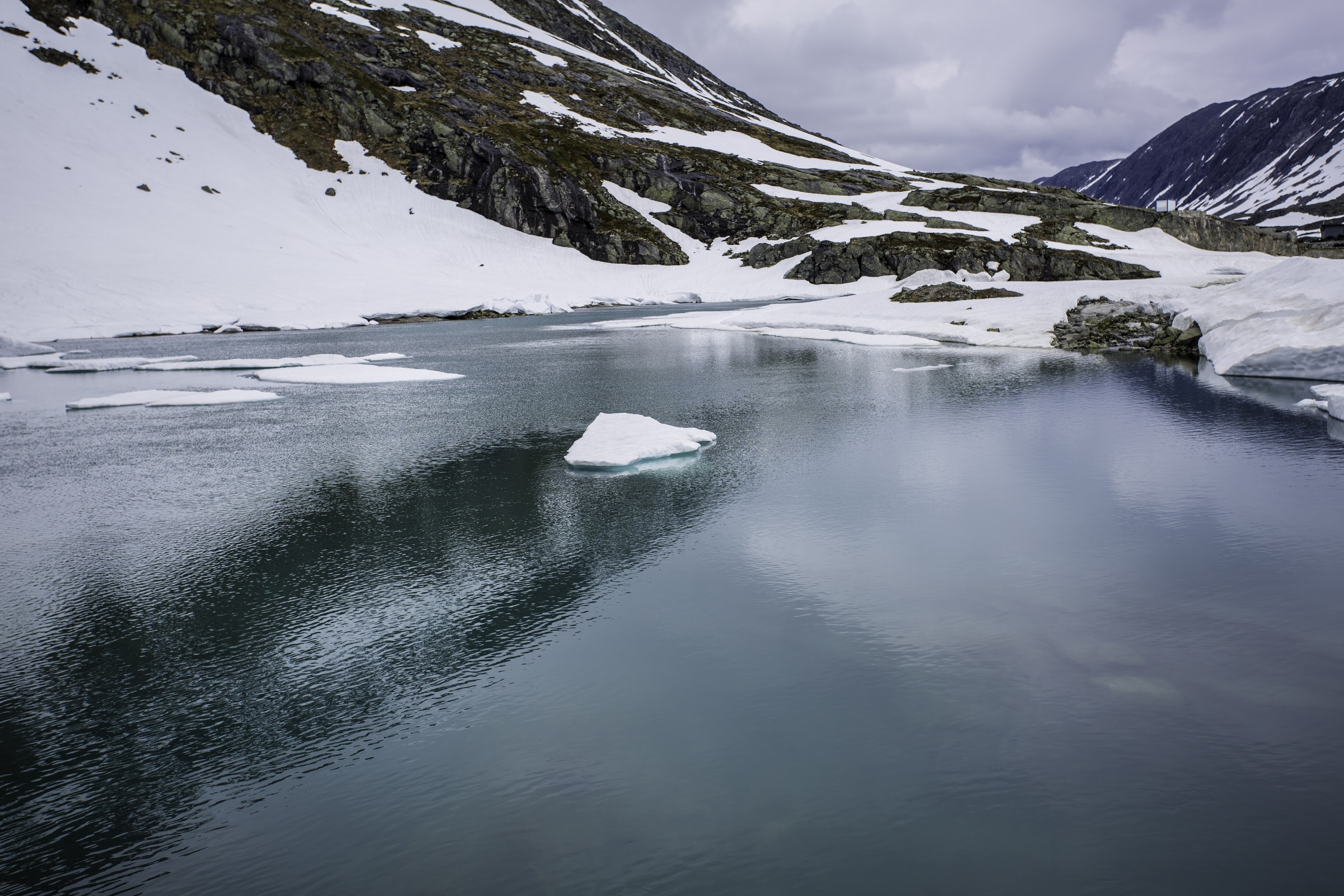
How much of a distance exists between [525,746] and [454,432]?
13.0m

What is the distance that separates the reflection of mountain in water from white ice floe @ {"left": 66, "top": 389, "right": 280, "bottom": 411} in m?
12.0

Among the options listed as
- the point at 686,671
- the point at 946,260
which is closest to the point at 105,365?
the point at 686,671

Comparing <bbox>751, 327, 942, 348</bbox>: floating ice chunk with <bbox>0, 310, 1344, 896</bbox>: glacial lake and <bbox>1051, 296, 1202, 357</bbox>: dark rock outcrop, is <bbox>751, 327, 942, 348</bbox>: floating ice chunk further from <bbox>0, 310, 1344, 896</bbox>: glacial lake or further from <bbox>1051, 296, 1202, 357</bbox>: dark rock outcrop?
<bbox>0, 310, 1344, 896</bbox>: glacial lake

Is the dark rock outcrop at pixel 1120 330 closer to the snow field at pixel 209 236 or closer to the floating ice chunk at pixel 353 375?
the floating ice chunk at pixel 353 375

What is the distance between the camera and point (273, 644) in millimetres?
8133

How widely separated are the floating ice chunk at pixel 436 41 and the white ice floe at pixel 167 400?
9809cm

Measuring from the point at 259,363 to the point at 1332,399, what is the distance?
114 feet

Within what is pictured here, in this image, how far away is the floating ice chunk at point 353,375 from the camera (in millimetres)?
26234

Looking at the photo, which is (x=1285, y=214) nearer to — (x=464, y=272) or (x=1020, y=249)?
(x=1020, y=249)

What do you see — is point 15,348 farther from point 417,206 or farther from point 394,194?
point 394,194

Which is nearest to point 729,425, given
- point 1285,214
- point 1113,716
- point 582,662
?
point 582,662

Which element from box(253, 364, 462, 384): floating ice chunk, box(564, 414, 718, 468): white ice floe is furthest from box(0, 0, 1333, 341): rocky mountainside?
box(564, 414, 718, 468): white ice floe

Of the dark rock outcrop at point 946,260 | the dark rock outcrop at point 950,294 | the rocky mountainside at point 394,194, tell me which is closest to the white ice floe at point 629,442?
the dark rock outcrop at point 950,294

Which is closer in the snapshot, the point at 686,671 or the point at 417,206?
the point at 686,671
